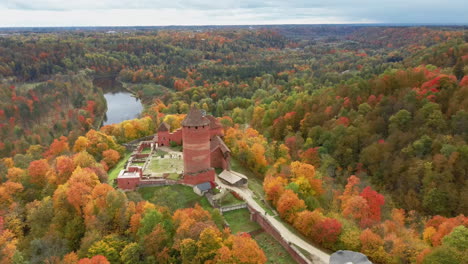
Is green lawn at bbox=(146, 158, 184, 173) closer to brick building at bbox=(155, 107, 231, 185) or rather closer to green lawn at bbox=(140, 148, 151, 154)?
brick building at bbox=(155, 107, 231, 185)

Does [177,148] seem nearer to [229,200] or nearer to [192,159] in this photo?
[192,159]

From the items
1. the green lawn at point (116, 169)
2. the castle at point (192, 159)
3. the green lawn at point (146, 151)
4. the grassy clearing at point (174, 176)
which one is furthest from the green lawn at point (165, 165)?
the green lawn at point (116, 169)

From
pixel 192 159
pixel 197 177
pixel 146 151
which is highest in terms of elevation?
pixel 192 159

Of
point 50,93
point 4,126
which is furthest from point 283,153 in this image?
point 50,93

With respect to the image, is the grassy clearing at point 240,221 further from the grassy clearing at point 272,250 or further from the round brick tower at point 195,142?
the round brick tower at point 195,142

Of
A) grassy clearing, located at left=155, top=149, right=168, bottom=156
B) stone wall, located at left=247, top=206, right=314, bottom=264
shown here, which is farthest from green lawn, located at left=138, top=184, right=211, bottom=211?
grassy clearing, located at left=155, top=149, right=168, bottom=156

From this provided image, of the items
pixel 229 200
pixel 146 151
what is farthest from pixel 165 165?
pixel 229 200
